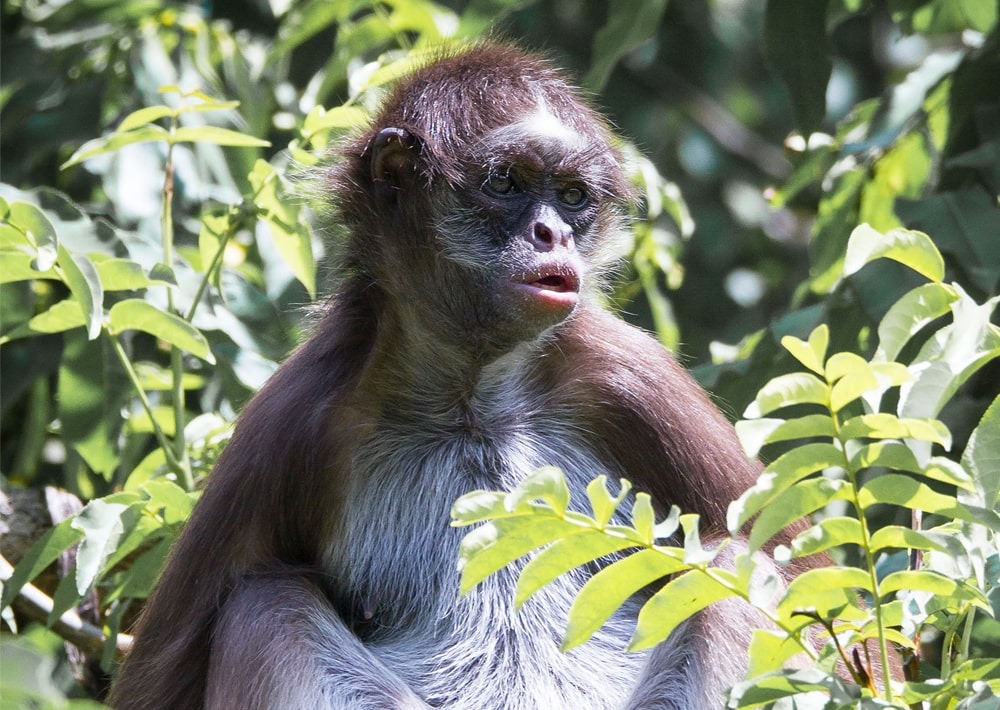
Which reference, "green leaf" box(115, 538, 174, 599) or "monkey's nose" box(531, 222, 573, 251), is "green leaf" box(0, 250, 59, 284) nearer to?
"green leaf" box(115, 538, 174, 599)

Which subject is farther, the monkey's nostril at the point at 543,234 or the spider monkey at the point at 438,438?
the monkey's nostril at the point at 543,234

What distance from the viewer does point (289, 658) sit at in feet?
14.3

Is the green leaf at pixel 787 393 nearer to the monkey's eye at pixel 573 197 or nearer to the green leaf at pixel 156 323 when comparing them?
the green leaf at pixel 156 323

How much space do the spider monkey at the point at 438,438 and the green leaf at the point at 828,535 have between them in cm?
158

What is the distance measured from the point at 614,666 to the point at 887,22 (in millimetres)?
8274

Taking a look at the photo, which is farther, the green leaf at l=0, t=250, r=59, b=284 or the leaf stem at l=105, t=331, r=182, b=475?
the leaf stem at l=105, t=331, r=182, b=475

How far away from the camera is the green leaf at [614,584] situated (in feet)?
9.33

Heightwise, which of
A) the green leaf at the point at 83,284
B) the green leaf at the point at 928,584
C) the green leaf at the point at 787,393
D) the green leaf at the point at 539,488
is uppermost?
the green leaf at the point at 787,393

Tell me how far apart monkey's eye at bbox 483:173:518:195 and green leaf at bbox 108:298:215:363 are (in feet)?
4.07

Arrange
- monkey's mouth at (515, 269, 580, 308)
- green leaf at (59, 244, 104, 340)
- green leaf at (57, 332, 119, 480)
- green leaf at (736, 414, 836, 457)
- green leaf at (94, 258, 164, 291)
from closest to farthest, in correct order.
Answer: green leaf at (736, 414, 836, 457) < green leaf at (59, 244, 104, 340) < green leaf at (94, 258, 164, 291) < monkey's mouth at (515, 269, 580, 308) < green leaf at (57, 332, 119, 480)

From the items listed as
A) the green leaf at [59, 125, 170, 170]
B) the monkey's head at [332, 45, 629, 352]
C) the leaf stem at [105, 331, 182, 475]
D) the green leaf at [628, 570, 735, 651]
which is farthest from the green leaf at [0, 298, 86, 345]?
the green leaf at [628, 570, 735, 651]

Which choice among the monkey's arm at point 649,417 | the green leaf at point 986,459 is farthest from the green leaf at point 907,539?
the monkey's arm at point 649,417

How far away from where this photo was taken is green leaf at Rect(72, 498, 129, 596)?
168 inches

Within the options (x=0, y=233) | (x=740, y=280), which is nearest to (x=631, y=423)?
(x=0, y=233)
